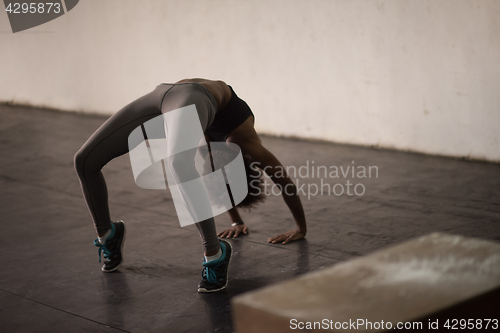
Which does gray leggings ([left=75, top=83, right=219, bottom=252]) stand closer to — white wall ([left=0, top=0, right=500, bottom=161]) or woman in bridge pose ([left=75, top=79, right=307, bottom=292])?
woman in bridge pose ([left=75, top=79, right=307, bottom=292])

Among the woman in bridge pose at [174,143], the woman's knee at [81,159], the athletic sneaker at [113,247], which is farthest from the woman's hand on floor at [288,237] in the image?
the woman's knee at [81,159]

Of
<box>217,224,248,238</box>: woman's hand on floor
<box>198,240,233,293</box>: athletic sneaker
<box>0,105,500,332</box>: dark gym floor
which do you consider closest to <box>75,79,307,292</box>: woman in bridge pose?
<box>198,240,233,293</box>: athletic sneaker

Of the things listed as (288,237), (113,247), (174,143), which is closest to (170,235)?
(113,247)

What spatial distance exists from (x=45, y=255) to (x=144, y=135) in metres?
0.88

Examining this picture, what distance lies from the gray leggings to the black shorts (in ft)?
0.66

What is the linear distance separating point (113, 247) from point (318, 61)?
10.7 feet

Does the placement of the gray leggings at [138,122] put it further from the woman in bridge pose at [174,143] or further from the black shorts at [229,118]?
the black shorts at [229,118]

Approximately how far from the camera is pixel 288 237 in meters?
2.88

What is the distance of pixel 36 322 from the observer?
6.95ft

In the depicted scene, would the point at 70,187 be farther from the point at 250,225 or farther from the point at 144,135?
the point at 144,135

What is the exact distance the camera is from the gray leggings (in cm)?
229

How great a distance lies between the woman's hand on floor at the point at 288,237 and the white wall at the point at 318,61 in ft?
7.26

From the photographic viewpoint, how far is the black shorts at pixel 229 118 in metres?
2.64

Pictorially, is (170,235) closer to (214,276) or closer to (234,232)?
(234,232)
